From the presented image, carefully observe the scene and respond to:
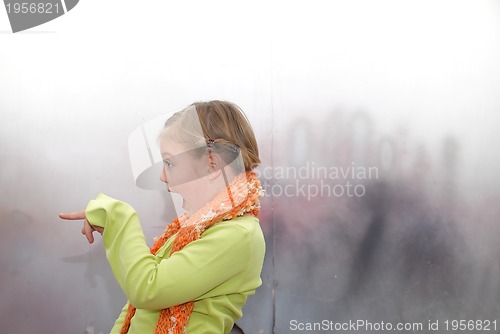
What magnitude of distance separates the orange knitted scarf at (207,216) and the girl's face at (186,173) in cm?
3

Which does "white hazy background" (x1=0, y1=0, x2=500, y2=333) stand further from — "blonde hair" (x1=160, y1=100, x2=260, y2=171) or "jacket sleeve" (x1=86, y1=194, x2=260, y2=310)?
"jacket sleeve" (x1=86, y1=194, x2=260, y2=310)

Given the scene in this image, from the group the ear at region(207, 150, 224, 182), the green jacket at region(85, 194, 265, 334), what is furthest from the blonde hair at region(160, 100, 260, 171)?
the green jacket at region(85, 194, 265, 334)

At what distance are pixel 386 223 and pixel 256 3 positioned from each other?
108 cm

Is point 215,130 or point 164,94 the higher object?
point 215,130

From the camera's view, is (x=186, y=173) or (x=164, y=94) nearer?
(x=186, y=173)

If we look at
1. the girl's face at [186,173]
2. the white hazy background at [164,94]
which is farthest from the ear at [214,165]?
the white hazy background at [164,94]

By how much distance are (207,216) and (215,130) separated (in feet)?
0.59

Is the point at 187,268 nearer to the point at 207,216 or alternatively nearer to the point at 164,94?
the point at 207,216

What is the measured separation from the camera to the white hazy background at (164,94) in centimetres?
261

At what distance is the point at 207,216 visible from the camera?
128 cm

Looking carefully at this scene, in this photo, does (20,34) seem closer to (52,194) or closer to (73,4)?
(73,4)

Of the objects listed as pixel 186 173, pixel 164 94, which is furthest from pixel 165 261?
pixel 164 94

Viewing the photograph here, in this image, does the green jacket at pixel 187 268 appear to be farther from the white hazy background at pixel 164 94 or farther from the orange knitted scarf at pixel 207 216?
the white hazy background at pixel 164 94

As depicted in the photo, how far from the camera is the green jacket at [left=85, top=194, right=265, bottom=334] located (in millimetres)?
1202
